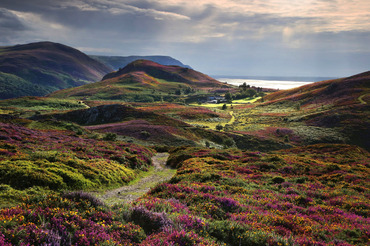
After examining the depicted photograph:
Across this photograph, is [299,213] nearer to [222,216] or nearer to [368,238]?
[368,238]

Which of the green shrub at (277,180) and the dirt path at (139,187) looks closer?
the dirt path at (139,187)

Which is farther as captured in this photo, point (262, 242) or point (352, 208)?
point (352, 208)

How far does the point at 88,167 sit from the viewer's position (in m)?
21.6

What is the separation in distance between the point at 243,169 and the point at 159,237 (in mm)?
19547

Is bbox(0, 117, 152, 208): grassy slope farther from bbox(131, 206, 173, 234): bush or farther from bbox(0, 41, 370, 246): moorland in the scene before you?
bbox(131, 206, 173, 234): bush

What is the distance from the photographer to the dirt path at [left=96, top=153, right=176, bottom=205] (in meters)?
17.6

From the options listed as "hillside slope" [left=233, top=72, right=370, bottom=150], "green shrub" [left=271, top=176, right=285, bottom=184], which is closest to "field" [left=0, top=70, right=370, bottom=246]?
"green shrub" [left=271, top=176, right=285, bottom=184]

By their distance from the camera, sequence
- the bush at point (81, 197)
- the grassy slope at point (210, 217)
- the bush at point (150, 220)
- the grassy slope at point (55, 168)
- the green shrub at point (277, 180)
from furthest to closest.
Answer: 1. the green shrub at point (277, 180)
2. the grassy slope at point (55, 168)
3. the bush at point (81, 197)
4. the bush at point (150, 220)
5. the grassy slope at point (210, 217)

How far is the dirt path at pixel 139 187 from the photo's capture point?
17.6 m

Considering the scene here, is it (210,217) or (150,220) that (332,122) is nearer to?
(210,217)

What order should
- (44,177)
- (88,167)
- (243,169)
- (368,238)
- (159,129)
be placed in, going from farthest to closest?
(159,129) < (243,169) < (88,167) < (44,177) < (368,238)

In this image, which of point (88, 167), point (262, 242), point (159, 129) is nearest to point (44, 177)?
point (88, 167)

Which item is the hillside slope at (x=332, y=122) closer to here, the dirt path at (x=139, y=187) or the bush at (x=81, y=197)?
the dirt path at (x=139, y=187)

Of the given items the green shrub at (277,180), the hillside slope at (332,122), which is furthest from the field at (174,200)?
the hillside slope at (332,122)
